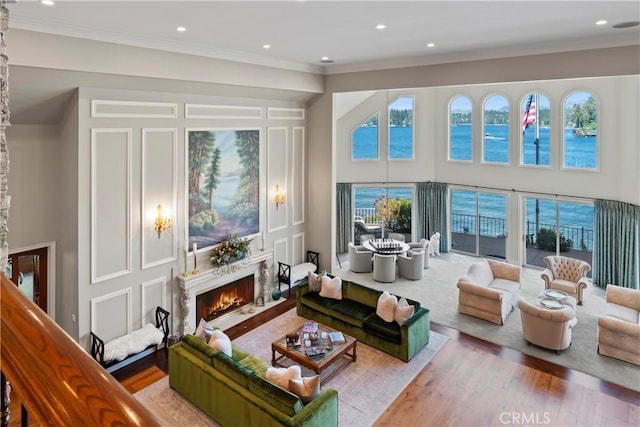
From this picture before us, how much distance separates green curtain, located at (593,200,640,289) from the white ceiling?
15.9ft

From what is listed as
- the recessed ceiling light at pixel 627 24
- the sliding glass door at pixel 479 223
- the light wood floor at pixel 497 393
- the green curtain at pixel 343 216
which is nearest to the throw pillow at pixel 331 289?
the light wood floor at pixel 497 393

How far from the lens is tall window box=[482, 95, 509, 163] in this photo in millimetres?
11188

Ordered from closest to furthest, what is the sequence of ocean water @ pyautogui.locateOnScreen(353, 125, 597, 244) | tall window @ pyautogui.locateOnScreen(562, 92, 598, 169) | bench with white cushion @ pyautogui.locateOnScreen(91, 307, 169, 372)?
bench with white cushion @ pyautogui.locateOnScreen(91, 307, 169, 372), tall window @ pyautogui.locateOnScreen(562, 92, 598, 169), ocean water @ pyautogui.locateOnScreen(353, 125, 597, 244)

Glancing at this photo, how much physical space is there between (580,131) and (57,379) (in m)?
11.5

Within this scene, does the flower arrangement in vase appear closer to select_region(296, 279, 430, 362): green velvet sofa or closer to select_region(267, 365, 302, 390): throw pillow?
select_region(296, 279, 430, 362): green velvet sofa

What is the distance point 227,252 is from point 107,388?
23.2ft

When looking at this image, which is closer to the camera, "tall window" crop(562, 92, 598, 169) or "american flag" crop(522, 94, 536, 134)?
"tall window" crop(562, 92, 598, 169)

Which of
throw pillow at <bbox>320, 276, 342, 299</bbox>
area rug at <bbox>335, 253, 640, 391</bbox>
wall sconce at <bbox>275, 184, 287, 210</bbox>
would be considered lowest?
area rug at <bbox>335, 253, 640, 391</bbox>

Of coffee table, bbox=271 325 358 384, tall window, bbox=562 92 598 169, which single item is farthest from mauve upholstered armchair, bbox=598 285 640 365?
coffee table, bbox=271 325 358 384

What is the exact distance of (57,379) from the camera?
29.3 inches

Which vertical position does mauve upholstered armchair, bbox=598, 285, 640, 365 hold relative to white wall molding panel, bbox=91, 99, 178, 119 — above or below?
below

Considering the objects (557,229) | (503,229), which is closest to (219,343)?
(503,229)

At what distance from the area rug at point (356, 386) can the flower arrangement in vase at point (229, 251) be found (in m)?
1.40

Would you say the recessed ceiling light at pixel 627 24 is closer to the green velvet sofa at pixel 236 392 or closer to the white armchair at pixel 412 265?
the green velvet sofa at pixel 236 392
